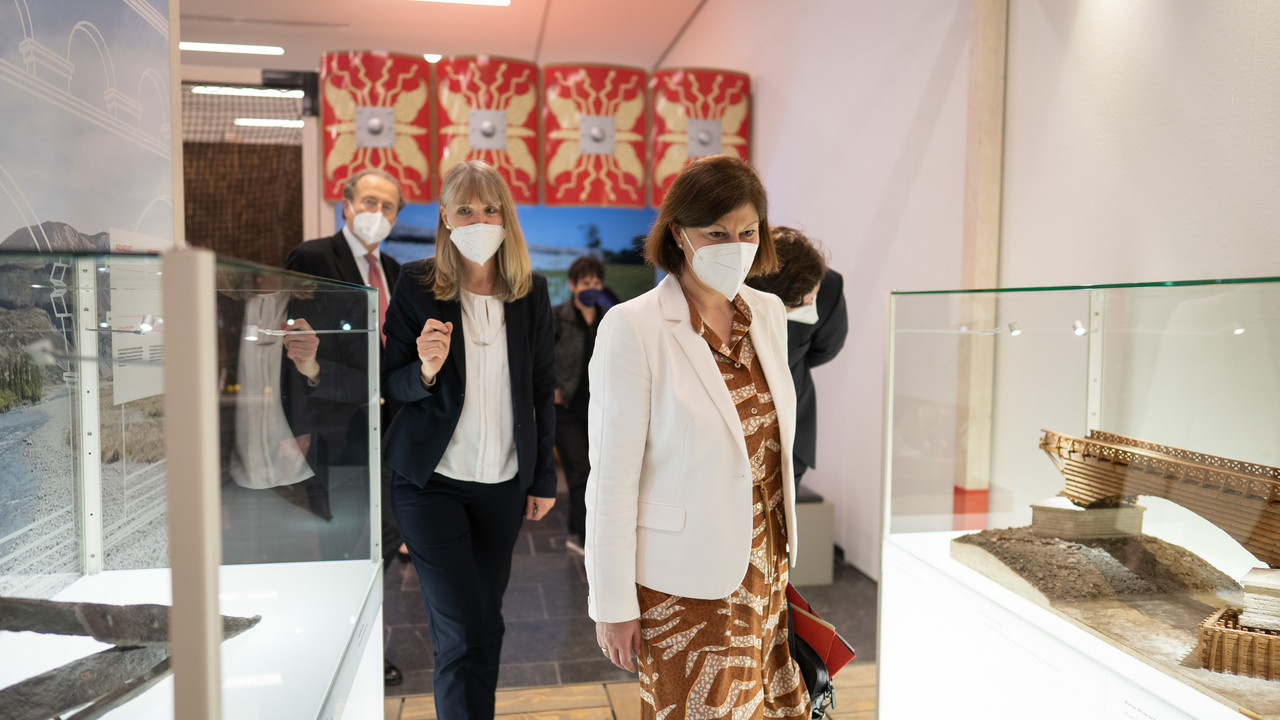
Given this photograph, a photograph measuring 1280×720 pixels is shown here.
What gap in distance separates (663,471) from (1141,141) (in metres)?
→ 1.93

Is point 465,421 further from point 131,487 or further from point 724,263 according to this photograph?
point 131,487

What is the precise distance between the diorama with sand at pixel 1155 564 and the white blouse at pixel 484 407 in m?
1.20

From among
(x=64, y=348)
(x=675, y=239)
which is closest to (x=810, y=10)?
(x=675, y=239)

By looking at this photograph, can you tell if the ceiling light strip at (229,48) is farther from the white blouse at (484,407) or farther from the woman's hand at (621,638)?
the woman's hand at (621,638)

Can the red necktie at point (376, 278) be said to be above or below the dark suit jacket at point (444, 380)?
above

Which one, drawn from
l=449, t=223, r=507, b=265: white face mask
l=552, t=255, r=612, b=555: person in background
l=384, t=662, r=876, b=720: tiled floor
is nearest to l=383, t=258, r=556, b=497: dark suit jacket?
l=449, t=223, r=507, b=265: white face mask

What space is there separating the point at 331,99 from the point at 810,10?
3097 mm

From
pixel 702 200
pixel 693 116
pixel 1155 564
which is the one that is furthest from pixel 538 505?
pixel 693 116

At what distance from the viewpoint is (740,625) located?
1689mm

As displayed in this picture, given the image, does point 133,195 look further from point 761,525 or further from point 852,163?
point 852,163

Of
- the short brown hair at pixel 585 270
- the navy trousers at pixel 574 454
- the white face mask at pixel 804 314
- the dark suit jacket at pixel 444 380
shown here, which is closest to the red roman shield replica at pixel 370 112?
the short brown hair at pixel 585 270

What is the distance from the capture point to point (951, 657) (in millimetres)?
2158

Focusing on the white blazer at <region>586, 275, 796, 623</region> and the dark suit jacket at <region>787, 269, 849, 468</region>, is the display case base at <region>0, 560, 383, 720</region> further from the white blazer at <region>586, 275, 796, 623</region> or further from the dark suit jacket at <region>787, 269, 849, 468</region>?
the dark suit jacket at <region>787, 269, 849, 468</region>

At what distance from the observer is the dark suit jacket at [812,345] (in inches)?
115
